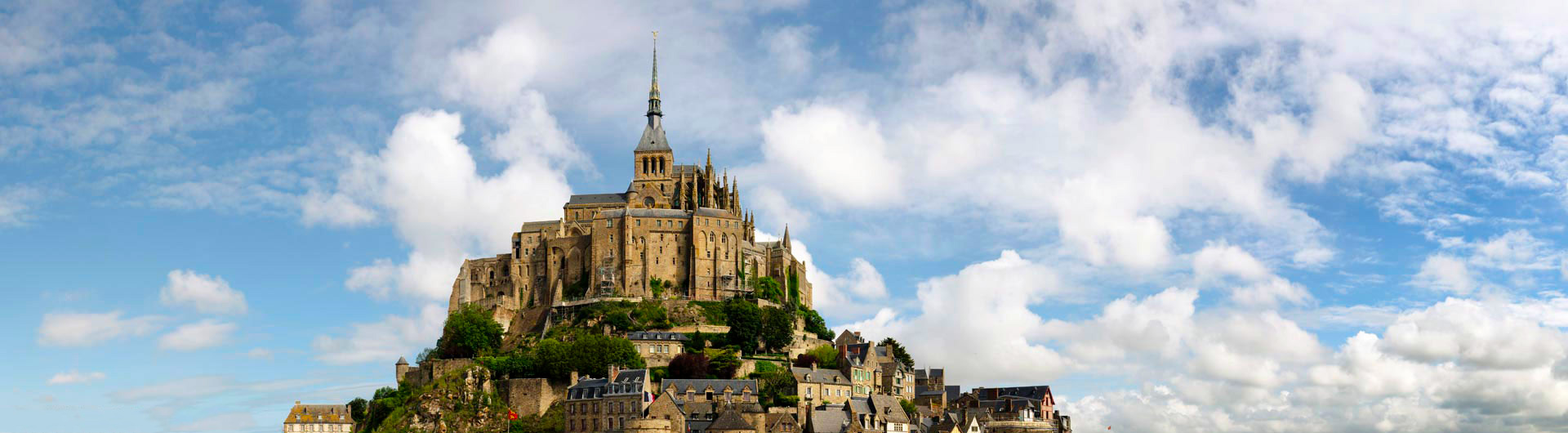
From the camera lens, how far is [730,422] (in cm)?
→ 8688

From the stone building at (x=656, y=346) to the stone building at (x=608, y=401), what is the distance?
11.7m

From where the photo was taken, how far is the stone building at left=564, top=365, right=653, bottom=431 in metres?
88.6

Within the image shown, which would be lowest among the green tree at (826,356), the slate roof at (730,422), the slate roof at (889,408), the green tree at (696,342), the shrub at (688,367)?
the slate roof at (730,422)

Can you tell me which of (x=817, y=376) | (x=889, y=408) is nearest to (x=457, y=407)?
(x=817, y=376)

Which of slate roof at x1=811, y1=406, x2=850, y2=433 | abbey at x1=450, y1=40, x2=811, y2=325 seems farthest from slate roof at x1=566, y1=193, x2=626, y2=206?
slate roof at x1=811, y1=406, x2=850, y2=433

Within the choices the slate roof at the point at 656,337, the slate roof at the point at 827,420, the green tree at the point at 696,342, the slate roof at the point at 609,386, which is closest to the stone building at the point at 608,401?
the slate roof at the point at 609,386

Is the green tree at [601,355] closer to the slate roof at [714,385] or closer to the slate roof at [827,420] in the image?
the slate roof at [714,385]

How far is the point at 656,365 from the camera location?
10569 cm

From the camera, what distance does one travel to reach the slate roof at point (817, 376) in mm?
96562

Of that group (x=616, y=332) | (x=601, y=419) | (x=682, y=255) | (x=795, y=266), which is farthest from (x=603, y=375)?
(x=795, y=266)

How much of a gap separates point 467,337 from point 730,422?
33.0 metres

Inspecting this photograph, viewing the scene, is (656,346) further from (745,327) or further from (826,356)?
(826,356)

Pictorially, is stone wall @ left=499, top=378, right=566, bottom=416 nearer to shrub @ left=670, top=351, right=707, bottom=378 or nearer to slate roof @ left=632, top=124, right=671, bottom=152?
shrub @ left=670, top=351, right=707, bottom=378

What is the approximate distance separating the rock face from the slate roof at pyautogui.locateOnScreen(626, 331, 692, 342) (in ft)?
42.8
